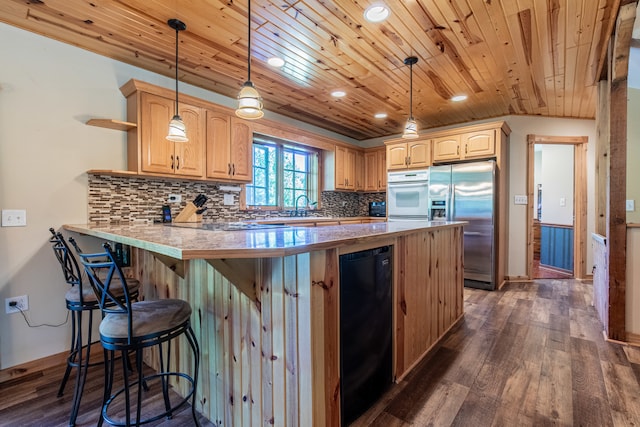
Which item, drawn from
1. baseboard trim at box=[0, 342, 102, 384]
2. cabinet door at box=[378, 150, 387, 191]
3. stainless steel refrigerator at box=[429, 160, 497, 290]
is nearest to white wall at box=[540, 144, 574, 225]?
stainless steel refrigerator at box=[429, 160, 497, 290]

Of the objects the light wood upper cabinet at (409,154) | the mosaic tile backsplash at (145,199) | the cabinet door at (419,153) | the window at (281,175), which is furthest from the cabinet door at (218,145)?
the cabinet door at (419,153)

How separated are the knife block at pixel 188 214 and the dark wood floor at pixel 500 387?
4.52ft

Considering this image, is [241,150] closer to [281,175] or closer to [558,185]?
[281,175]

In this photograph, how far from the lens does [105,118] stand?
8.46 feet

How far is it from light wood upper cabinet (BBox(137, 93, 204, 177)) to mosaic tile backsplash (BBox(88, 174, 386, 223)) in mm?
271

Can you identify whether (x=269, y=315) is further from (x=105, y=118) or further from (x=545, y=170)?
(x=545, y=170)

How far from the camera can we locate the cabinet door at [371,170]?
17.9ft

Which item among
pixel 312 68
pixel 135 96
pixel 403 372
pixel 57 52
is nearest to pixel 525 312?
pixel 403 372

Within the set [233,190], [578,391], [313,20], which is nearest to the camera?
[578,391]

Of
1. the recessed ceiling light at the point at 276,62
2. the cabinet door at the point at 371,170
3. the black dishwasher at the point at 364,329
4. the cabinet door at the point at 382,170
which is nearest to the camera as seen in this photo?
the black dishwasher at the point at 364,329

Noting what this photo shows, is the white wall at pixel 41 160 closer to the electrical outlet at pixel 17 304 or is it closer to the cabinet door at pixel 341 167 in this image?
the electrical outlet at pixel 17 304

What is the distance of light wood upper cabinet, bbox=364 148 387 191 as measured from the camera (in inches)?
212

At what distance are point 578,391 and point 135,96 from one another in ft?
12.6

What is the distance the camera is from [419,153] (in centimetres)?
461
